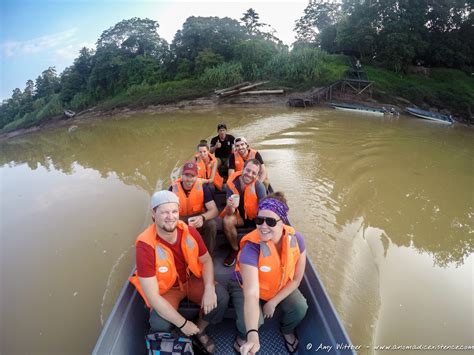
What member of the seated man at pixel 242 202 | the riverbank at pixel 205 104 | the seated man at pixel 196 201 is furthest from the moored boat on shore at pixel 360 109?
the seated man at pixel 196 201

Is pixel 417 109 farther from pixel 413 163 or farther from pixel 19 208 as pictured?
pixel 19 208

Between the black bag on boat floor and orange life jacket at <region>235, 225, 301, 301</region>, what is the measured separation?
0.67 metres

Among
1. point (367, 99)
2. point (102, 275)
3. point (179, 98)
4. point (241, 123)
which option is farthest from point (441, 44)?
point (102, 275)

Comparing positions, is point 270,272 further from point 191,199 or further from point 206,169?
point 206,169

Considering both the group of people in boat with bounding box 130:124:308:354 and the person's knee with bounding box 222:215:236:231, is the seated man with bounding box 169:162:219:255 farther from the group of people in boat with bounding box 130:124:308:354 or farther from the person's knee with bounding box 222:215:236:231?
the group of people in boat with bounding box 130:124:308:354

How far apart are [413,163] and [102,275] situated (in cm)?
832

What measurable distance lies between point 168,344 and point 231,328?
623 millimetres

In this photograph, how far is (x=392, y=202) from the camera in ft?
19.3

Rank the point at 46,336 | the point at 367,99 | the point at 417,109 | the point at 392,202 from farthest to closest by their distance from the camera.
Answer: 1. the point at 367,99
2. the point at 417,109
3. the point at 392,202
4. the point at 46,336

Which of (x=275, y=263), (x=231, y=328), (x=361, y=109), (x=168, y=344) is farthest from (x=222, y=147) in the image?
(x=361, y=109)

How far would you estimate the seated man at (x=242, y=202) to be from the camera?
131 inches

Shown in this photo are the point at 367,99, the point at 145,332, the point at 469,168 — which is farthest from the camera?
the point at 367,99

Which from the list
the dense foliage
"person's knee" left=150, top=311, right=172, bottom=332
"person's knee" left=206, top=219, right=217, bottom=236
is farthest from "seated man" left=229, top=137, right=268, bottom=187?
the dense foliage

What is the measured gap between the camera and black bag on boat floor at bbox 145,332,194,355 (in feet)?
7.11
